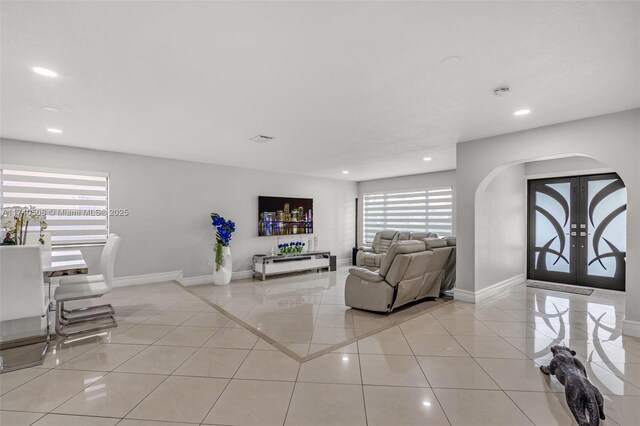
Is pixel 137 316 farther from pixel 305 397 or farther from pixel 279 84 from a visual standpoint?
pixel 279 84

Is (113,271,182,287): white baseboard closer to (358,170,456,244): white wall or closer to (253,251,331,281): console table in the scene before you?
(253,251,331,281): console table

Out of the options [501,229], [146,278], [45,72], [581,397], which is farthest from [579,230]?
[146,278]

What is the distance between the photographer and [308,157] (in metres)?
5.78

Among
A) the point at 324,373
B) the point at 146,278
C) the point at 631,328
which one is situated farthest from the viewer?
the point at 146,278

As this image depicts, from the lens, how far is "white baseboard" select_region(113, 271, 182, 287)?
542 cm

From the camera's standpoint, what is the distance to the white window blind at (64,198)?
4.68 m

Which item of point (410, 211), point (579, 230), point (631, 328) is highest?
point (410, 211)

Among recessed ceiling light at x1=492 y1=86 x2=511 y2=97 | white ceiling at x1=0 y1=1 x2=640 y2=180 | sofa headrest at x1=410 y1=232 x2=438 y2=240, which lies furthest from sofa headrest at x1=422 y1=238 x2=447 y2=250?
recessed ceiling light at x1=492 y1=86 x2=511 y2=97

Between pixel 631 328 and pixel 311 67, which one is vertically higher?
pixel 311 67

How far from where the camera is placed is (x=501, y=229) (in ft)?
17.9

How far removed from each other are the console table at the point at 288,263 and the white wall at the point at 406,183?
2.04 m

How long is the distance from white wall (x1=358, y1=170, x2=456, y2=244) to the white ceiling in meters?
3.15

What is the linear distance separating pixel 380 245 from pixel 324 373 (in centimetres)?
577

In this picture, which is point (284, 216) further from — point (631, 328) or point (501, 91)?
point (631, 328)
